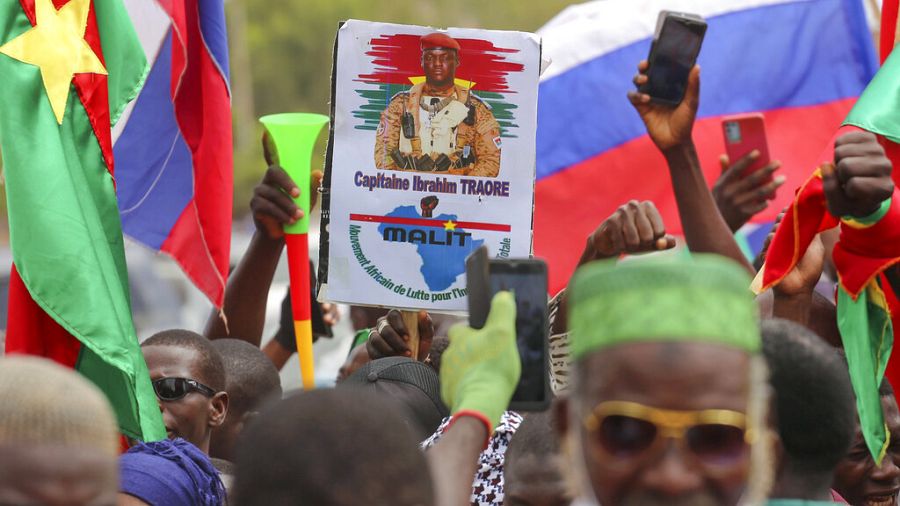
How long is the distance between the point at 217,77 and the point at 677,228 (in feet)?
7.14

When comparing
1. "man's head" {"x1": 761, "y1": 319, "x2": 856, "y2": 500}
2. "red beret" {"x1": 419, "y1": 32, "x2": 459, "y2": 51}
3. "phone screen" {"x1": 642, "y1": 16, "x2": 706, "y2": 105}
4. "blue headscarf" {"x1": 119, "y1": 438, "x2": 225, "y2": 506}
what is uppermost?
"red beret" {"x1": 419, "y1": 32, "x2": 459, "y2": 51}

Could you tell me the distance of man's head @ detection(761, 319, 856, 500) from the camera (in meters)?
2.72

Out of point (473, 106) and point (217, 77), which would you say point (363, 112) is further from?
point (217, 77)

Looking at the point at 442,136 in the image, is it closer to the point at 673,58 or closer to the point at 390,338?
the point at 390,338

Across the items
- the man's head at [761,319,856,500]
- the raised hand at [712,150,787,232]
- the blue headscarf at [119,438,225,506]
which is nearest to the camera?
the man's head at [761,319,856,500]

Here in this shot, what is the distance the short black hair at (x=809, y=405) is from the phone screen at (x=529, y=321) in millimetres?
436

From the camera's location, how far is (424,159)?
4.08 metres

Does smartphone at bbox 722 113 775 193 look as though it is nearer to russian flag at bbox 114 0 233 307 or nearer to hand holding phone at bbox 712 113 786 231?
hand holding phone at bbox 712 113 786 231

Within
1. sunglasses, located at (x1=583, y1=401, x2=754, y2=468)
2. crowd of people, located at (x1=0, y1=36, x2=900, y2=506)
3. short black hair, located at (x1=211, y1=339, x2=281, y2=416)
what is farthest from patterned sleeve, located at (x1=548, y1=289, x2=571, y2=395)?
sunglasses, located at (x1=583, y1=401, x2=754, y2=468)

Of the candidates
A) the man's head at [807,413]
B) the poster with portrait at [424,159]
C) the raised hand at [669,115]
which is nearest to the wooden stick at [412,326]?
the poster with portrait at [424,159]

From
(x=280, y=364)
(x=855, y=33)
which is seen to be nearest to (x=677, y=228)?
(x=855, y=33)

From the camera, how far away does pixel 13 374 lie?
2.36 meters

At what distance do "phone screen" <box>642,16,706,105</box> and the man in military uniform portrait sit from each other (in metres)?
0.77

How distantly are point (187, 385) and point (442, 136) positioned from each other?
1187 mm
